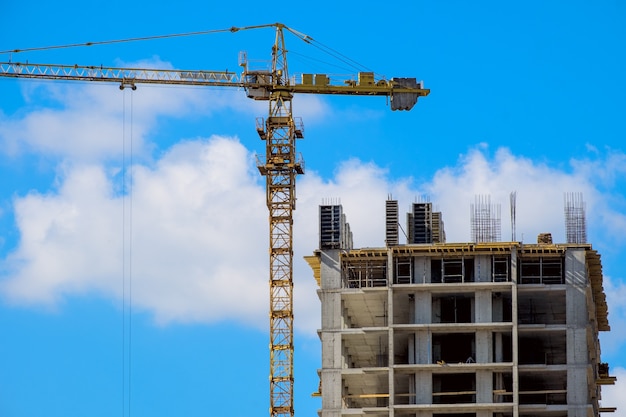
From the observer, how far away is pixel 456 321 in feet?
570

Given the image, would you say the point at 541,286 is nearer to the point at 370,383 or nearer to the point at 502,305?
the point at 502,305

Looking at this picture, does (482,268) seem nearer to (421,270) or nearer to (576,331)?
(421,270)

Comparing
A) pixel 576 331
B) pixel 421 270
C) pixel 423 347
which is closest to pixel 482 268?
pixel 421 270

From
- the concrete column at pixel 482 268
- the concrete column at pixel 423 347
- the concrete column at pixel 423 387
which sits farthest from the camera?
the concrete column at pixel 482 268

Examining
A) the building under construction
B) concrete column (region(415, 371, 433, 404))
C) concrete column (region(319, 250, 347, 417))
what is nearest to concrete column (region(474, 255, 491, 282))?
the building under construction

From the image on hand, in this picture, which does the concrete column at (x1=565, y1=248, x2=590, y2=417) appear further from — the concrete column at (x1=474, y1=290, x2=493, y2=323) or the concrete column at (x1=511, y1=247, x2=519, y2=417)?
the concrete column at (x1=474, y1=290, x2=493, y2=323)

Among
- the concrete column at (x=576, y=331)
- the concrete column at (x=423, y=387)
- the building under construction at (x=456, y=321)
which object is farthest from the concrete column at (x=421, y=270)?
the concrete column at (x=576, y=331)

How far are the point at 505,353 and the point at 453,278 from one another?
7.46 meters

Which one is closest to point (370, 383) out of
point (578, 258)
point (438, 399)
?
point (438, 399)

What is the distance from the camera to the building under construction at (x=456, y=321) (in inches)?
6683

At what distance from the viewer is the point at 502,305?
17288cm

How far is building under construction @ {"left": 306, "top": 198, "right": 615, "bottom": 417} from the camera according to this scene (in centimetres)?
16975

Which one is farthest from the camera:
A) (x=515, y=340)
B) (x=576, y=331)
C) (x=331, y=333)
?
(x=331, y=333)

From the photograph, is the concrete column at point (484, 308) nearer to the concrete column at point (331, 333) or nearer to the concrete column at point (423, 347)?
the concrete column at point (423, 347)
